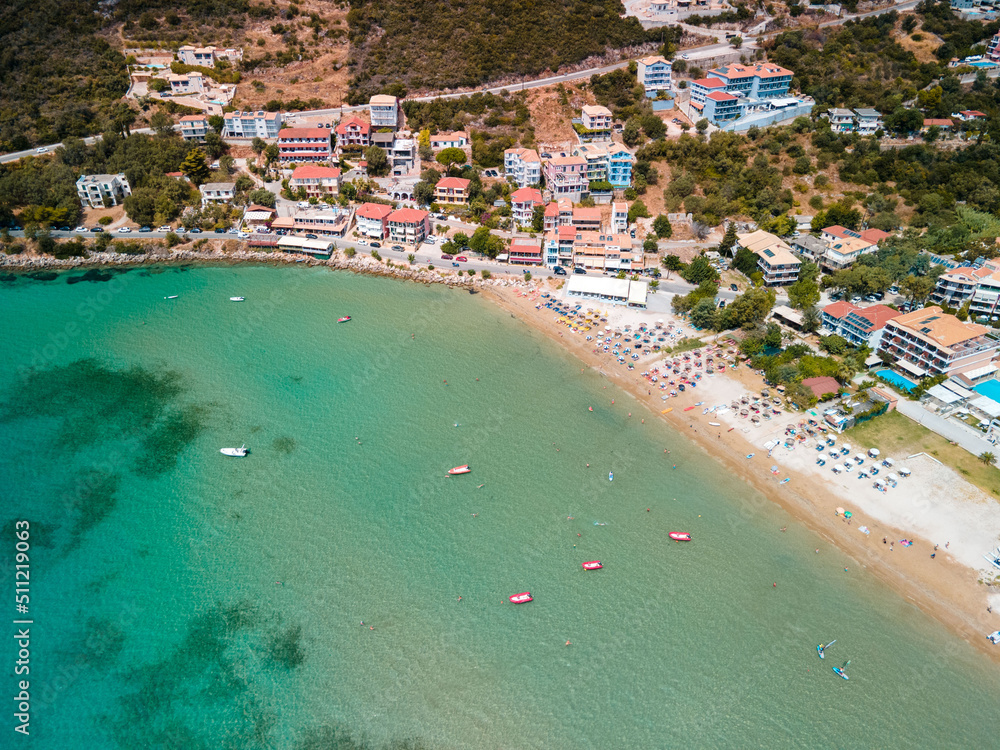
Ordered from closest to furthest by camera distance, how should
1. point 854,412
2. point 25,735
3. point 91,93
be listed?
1. point 25,735
2. point 854,412
3. point 91,93

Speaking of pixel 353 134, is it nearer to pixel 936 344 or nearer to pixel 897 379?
pixel 897 379

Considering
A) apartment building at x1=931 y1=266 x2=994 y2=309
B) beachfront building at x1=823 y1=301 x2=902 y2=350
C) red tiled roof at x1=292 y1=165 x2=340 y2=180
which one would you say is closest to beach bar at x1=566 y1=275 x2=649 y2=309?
beachfront building at x1=823 y1=301 x2=902 y2=350

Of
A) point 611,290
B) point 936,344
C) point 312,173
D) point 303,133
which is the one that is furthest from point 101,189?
point 936,344

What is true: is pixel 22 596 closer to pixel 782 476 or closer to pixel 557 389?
pixel 557 389

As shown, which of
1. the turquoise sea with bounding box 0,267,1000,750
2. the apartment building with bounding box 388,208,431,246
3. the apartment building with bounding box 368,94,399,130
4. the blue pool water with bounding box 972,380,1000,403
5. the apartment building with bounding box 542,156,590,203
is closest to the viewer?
the turquoise sea with bounding box 0,267,1000,750

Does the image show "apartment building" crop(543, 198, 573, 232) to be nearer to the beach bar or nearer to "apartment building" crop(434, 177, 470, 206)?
the beach bar

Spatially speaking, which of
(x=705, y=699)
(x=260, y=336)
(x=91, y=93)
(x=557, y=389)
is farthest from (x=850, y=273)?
(x=91, y=93)
